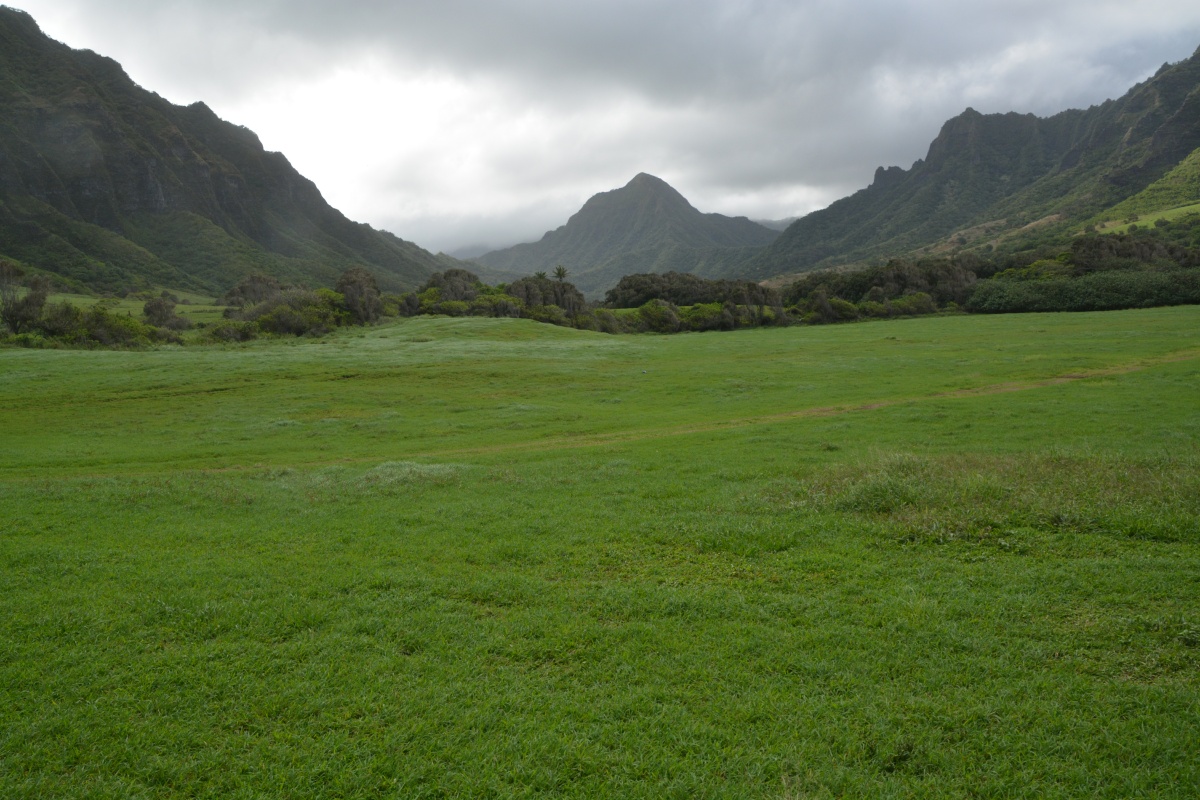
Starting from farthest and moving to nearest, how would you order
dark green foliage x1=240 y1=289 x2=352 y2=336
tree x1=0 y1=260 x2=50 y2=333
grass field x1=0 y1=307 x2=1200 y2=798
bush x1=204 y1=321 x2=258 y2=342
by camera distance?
dark green foliage x1=240 y1=289 x2=352 y2=336
bush x1=204 y1=321 x2=258 y2=342
tree x1=0 y1=260 x2=50 y2=333
grass field x1=0 y1=307 x2=1200 y2=798

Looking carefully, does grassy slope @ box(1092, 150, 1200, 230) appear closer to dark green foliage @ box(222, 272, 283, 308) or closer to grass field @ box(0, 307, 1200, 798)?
grass field @ box(0, 307, 1200, 798)

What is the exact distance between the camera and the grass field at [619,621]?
19.6 feet

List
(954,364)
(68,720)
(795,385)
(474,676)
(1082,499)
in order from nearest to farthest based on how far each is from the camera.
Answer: (68,720)
(474,676)
(1082,499)
(795,385)
(954,364)

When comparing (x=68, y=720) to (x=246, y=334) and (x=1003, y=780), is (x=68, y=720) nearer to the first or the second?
(x=1003, y=780)

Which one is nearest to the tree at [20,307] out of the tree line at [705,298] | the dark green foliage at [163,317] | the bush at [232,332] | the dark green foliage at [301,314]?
Result: the tree line at [705,298]

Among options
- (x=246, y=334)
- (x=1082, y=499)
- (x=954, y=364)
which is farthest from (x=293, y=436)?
(x=246, y=334)

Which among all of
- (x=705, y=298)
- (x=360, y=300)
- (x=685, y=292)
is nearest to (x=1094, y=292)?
(x=705, y=298)

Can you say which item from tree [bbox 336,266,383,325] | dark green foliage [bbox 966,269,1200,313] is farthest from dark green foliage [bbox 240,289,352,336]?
dark green foliage [bbox 966,269,1200,313]

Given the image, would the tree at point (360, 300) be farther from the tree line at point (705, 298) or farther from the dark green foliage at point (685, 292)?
the dark green foliage at point (685, 292)

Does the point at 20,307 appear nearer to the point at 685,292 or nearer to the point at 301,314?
the point at 301,314

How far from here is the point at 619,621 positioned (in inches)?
344

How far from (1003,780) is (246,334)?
7557 cm

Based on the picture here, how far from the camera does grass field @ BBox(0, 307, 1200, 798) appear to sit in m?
5.99

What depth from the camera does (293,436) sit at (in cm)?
2725
